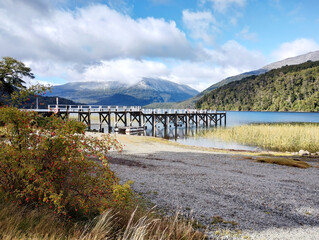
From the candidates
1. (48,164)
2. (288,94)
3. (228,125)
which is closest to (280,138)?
(228,125)

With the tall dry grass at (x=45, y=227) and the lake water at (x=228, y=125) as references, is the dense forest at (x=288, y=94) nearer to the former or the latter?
the lake water at (x=228, y=125)

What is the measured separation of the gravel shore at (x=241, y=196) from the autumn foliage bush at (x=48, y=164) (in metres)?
2.63

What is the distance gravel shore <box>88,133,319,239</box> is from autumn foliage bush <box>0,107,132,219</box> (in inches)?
104

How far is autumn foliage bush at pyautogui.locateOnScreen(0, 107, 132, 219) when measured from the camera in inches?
201

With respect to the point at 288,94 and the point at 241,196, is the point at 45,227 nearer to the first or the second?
the point at 241,196

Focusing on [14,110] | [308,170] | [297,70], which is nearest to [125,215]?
[14,110]

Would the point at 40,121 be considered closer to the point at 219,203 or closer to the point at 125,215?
the point at 125,215

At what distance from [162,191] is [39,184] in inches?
224

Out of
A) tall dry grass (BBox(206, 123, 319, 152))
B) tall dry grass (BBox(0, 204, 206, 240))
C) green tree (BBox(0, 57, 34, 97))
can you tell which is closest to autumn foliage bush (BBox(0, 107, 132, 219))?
tall dry grass (BBox(0, 204, 206, 240))

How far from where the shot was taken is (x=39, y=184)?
5277 mm

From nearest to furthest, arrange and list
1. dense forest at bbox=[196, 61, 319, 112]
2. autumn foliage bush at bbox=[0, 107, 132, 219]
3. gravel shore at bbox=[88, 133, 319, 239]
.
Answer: autumn foliage bush at bbox=[0, 107, 132, 219] < gravel shore at bbox=[88, 133, 319, 239] < dense forest at bbox=[196, 61, 319, 112]

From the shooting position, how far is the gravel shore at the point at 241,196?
723 cm

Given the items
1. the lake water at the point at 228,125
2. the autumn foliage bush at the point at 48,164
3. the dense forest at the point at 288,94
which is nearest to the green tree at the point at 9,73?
the lake water at the point at 228,125

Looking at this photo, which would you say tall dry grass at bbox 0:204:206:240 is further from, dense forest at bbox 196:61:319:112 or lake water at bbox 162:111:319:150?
dense forest at bbox 196:61:319:112
